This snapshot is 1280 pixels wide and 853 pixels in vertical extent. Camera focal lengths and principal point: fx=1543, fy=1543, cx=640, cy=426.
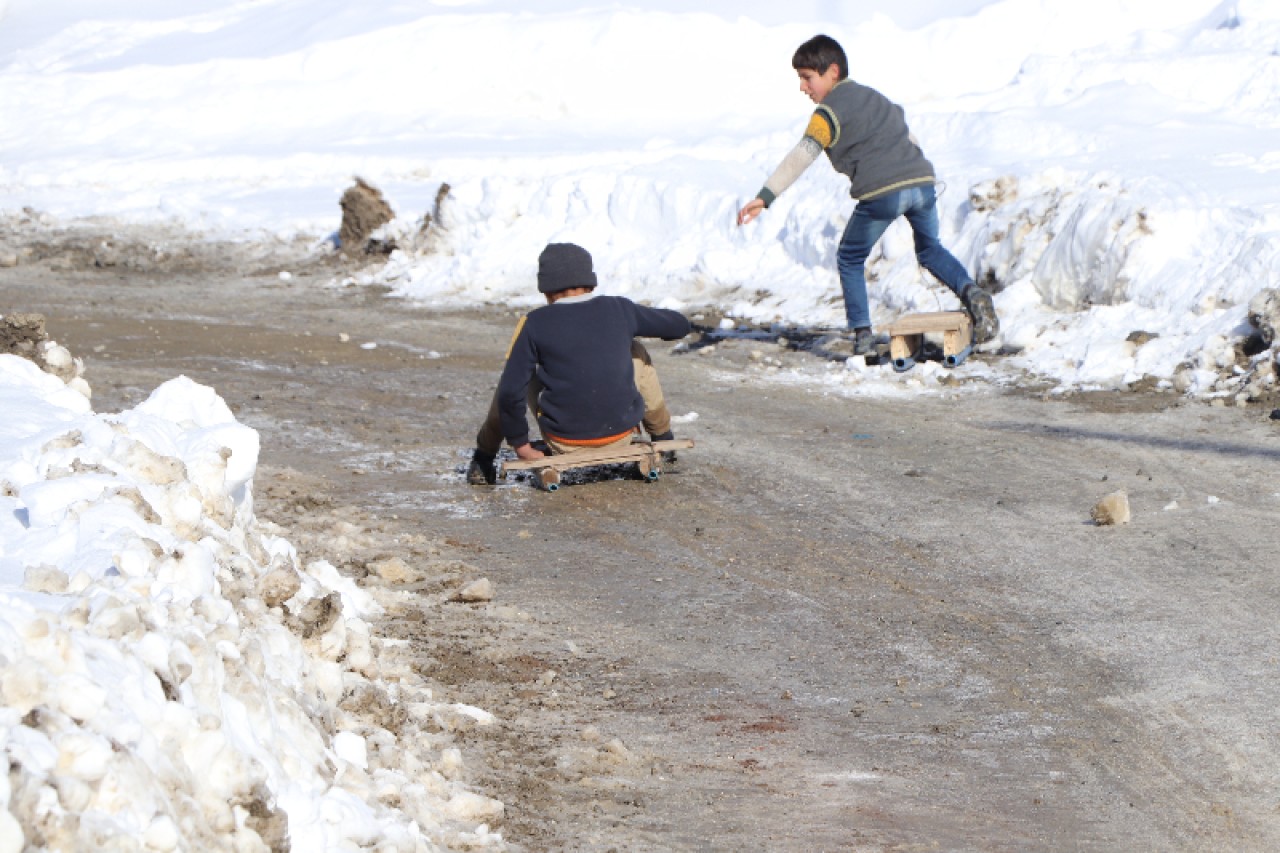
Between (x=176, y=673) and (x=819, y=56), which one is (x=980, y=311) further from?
(x=176, y=673)

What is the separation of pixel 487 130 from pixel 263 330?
1784 cm

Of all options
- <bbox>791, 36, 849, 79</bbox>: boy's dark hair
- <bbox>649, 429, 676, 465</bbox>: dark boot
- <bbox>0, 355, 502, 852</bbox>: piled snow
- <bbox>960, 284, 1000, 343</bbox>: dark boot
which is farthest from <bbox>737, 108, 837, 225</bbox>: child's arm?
<bbox>0, 355, 502, 852</bbox>: piled snow

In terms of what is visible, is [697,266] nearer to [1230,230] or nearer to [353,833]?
[1230,230]

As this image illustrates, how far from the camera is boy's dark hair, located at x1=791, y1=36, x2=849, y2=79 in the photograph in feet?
35.7

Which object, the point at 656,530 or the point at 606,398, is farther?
the point at 606,398

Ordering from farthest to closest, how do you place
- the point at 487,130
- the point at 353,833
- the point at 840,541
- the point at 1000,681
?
the point at 487,130, the point at 840,541, the point at 1000,681, the point at 353,833

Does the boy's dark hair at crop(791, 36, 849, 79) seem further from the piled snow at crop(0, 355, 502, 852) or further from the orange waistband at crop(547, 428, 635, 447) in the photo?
the piled snow at crop(0, 355, 502, 852)

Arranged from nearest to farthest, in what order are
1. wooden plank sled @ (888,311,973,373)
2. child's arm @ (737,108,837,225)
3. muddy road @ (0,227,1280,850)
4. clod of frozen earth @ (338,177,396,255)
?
muddy road @ (0,227,1280,850)
child's arm @ (737,108,837,225)
wooden plank sled @ (888,311,973,373)
clod of frozen earth @ (338,177,396,255)

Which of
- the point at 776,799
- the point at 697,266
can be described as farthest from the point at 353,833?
the point at 697,266

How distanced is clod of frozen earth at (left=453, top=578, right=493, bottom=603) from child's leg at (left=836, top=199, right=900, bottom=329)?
19.3ft

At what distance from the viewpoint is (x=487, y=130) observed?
1230 inches

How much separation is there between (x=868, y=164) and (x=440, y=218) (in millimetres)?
8476

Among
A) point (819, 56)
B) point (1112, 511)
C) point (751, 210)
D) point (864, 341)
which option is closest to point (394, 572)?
point (1112, 511)

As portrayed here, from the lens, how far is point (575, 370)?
7.93m
